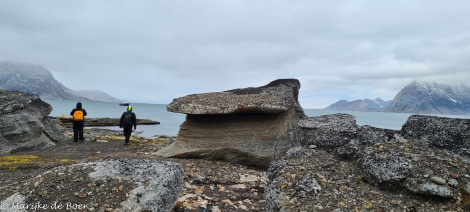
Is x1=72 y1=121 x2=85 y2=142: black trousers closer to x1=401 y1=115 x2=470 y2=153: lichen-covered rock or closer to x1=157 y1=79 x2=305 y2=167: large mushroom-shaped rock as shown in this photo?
x1=157 y1=79 x2=305 y2=167: large mushroom-shaped rock

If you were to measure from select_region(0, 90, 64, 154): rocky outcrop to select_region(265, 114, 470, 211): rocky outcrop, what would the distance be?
1505 cm

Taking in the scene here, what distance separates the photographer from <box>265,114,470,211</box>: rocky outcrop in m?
5.80

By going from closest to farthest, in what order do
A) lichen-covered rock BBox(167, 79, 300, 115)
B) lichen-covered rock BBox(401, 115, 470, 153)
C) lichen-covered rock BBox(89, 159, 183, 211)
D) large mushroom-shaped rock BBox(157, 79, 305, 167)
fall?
lichen-covered rock BBox(89, 159, 183, 211) → lichen-covered rock BBox(401, 115, 470, 153) → large mushroom-shaped rock BBox(157, 79, 305, 167) → lichen-covered rock BBox(167, 79, 300, 115)

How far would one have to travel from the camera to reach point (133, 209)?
572cm

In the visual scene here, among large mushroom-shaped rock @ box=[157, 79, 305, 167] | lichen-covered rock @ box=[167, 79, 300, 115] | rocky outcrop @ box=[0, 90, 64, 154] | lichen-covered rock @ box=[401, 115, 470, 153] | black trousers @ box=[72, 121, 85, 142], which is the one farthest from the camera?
black trousers @ box=[72, 121, 85, 142]

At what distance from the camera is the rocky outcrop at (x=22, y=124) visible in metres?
15.7

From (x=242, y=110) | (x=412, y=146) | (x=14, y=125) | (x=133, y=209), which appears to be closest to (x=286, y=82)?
(x=242, y=110)

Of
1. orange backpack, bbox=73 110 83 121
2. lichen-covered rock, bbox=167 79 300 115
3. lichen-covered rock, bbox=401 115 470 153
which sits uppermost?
lichen-covered rock, bbox=167 79 300 115

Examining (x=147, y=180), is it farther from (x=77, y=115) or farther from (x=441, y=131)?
(x=77, y=115)

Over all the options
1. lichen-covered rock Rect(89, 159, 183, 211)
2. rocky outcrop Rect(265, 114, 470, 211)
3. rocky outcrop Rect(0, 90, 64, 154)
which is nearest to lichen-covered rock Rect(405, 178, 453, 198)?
rocky outcrop Rect(265, 114, 470, 211)

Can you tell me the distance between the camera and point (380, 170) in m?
6.52

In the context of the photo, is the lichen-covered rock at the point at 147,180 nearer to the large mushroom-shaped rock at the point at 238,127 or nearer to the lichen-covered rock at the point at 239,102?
the large mushroom-shaped rock at the point at 238,127

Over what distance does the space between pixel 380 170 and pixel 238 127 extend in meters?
8.23

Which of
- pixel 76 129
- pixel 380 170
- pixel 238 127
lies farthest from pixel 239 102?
pixel 76 129
